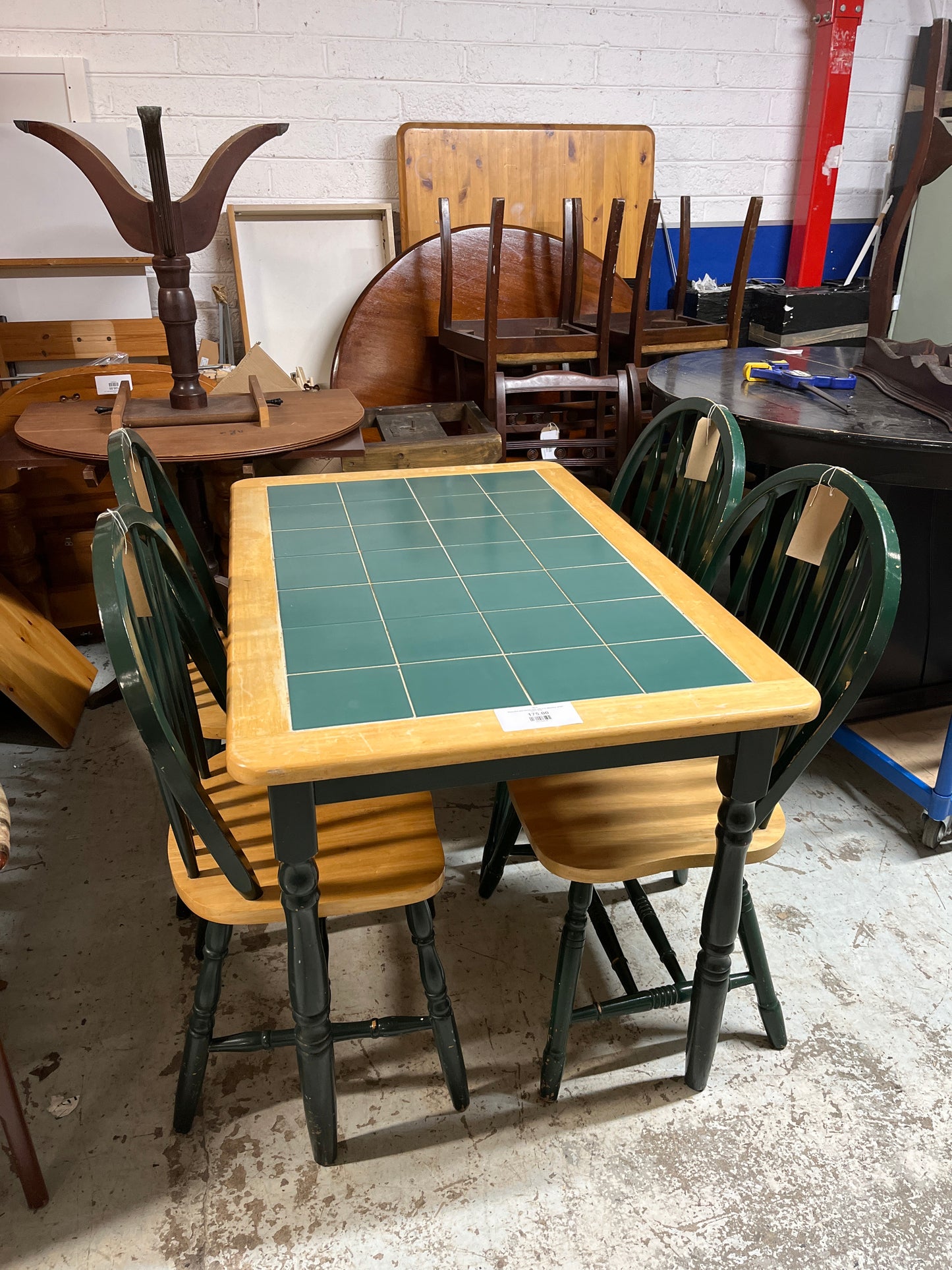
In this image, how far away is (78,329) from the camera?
2.89 m

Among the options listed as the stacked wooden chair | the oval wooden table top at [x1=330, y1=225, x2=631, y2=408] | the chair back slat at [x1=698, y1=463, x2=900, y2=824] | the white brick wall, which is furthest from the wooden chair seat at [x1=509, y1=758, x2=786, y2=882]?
the white brick wall

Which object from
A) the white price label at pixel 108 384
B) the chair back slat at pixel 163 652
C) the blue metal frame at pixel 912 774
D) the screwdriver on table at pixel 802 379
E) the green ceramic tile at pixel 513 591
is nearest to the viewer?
the chair back slat at pixel 163 652

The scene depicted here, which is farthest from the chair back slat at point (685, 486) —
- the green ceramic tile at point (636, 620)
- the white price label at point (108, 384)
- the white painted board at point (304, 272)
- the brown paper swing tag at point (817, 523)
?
the white painted board at point (304, 272)

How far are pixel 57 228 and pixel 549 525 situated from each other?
2.25m

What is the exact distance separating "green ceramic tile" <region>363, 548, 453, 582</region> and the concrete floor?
765 millimetres

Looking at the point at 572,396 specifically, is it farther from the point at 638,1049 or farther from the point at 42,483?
the point at 638,1049

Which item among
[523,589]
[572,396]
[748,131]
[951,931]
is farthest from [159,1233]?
[748,131]

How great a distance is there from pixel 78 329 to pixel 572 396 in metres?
1.65

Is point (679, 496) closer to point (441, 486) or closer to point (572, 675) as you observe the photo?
point (441, 486)

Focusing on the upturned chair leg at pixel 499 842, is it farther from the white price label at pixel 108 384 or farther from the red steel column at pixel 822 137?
the red steel column at pixel 822 137

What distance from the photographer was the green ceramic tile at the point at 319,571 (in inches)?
54.9

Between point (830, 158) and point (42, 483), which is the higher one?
point (830, 158)

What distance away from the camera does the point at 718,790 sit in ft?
4.62

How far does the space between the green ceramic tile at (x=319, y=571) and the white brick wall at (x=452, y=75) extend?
2326 millimetres
